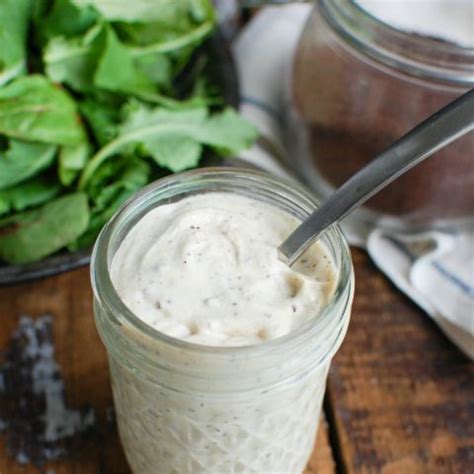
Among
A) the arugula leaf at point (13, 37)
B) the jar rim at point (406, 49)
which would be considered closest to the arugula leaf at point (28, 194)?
the arugula leaf at point (13, 37)

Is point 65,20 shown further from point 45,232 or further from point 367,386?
point 367,386

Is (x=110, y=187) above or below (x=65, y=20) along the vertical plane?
below

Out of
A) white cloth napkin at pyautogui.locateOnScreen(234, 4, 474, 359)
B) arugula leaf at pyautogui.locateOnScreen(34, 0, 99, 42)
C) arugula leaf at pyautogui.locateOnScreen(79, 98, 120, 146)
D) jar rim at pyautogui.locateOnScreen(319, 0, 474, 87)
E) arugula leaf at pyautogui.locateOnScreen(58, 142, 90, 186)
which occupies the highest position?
jar rim at pyautogui.locateOnScreen(319, 0, 474, 87)

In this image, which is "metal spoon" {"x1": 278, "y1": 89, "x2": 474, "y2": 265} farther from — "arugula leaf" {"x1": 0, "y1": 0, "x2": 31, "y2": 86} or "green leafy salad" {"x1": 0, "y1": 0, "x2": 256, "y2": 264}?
"arugula leaf" {"x1": 0, "y1": 0, "x2": 31, "y2": 86}

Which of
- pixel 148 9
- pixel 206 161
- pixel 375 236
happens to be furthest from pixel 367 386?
pixel 148 9

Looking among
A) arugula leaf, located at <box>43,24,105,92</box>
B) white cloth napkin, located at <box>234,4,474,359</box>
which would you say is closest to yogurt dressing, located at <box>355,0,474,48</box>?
white cloth napkin, located at <box>234,4,474,359</box>

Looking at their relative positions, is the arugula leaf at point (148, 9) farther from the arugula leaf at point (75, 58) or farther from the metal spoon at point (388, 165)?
the metal spoon at point (388, 165)

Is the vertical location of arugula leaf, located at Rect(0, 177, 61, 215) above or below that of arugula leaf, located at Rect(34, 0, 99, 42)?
below
